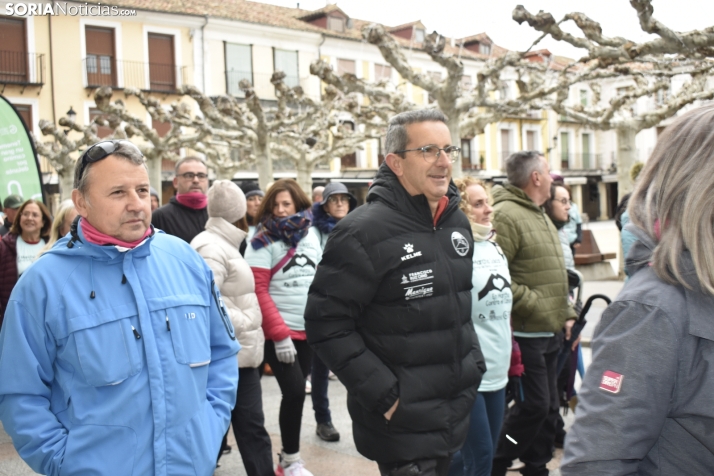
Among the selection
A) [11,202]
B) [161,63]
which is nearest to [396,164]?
[11,202]

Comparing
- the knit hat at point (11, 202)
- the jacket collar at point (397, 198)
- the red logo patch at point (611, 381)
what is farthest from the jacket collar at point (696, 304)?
the knit hat at point (11, 202)

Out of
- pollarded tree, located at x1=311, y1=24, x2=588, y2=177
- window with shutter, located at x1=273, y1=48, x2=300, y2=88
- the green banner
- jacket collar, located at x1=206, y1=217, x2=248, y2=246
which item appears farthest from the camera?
window with shutter, located at x1=273, y1=48, x2=300, y2=88

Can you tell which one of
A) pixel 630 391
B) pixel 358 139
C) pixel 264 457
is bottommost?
pixel 264 457

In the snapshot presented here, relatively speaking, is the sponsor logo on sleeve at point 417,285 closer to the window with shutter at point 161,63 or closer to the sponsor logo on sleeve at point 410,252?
the sponsor logo on sleeve at point 410,252

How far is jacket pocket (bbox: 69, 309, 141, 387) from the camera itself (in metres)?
2.15

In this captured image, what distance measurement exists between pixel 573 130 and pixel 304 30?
83.6ft

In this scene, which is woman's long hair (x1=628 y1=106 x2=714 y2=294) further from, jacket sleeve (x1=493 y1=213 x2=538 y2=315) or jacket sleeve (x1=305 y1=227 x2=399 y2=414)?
jacket sleeve (x1=493 y1=213 x2=538 y2=315)

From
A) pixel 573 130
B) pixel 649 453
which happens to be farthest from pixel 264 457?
pixel 573 130

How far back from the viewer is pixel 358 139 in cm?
2600

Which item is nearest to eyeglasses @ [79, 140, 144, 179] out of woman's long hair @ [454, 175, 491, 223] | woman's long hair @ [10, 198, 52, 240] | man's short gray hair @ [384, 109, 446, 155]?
man's short gray hair @ [384, 109, 446, 155]

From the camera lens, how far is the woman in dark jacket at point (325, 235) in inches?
204

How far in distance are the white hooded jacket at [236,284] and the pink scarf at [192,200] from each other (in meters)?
1.27

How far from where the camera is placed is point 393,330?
2.72 m

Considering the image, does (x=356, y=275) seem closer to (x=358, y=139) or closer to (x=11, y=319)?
(x=11, y=319)
